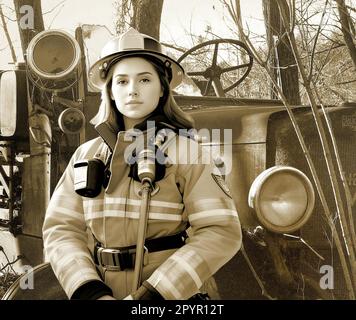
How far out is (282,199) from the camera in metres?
1.95

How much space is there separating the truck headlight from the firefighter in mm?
423

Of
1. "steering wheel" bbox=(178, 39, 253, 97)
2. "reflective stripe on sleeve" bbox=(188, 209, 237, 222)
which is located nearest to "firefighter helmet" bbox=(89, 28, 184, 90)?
"reflective stripe on sleeve" bbox=(188, 209, 237, 222)

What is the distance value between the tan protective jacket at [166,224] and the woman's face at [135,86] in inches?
4.0

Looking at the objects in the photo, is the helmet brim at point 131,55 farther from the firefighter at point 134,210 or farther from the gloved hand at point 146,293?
the gloved hand at point 146,293

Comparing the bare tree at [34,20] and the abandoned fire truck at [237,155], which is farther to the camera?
the bare tree at [34,20]

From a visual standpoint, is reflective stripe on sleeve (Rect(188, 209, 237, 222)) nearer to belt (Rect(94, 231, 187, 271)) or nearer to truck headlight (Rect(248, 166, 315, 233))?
belt (Rect(94, 231, 187, 271))

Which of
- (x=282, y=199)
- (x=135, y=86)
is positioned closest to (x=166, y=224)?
(x=135, y=86)

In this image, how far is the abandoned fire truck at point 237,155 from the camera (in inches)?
77.0

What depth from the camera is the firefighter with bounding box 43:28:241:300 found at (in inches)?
57.1

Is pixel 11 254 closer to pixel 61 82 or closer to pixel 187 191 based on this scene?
pixel 61 82

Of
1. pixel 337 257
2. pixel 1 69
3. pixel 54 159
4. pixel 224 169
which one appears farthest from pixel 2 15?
pixel 337 257

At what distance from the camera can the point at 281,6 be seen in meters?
2.00

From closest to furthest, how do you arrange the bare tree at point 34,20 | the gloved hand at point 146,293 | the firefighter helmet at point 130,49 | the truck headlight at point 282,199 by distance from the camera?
the gloved hand at point 146,293 → the firefighter helmet at point 130,49 → the truck headlight at point 282,199 → the bare tree at point 34,20

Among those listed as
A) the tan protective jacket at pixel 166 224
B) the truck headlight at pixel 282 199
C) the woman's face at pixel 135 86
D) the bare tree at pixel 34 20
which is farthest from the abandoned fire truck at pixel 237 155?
the woman's face at pixel 135 86
